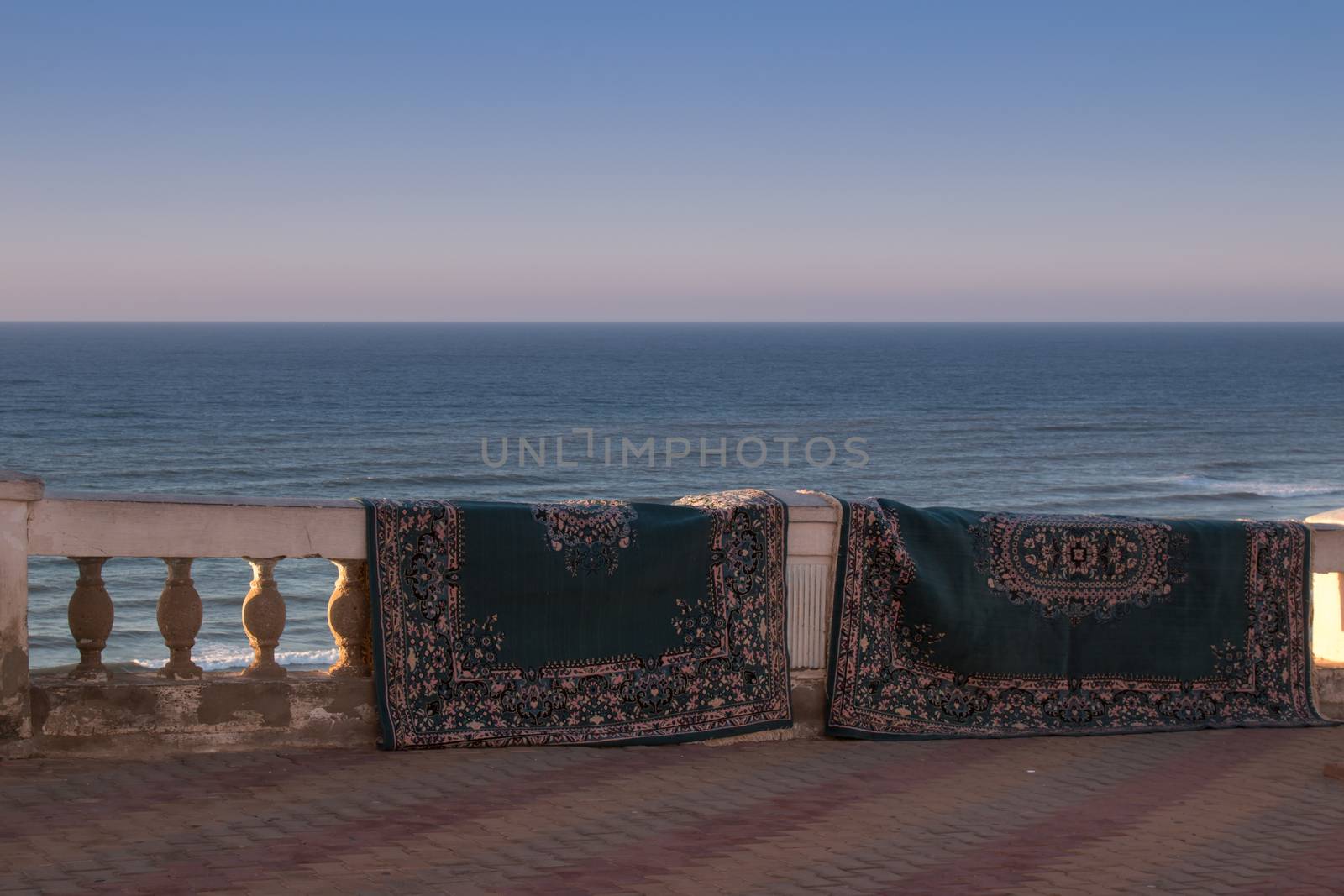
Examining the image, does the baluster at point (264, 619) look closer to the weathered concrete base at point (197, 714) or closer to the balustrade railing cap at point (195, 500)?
the weathered concrete base at point (197, 714)

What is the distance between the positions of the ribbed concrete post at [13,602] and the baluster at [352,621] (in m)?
1.13

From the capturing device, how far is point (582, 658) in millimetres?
5887

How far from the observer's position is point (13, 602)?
5.21 metres

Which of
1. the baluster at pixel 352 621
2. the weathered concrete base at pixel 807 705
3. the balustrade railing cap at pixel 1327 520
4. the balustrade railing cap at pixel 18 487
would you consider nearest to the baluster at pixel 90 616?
the balustrade railing cap at pixel 18 487

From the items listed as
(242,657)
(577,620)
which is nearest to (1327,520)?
(577,620)

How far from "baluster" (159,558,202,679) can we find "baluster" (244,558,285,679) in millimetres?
201

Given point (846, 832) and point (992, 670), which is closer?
point (846, 832)

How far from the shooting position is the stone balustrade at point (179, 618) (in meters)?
5.24

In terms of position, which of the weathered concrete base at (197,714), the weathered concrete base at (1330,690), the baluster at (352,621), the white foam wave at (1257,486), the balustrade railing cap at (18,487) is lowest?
the white foam wave at (1257,486)

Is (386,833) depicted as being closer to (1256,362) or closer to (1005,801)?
(1005,801)

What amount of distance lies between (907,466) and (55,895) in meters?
→ 60.8

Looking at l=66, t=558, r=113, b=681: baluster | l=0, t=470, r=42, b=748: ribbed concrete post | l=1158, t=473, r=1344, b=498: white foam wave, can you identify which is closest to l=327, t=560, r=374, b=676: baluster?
l=66, t=558, r=113, b=681: baluster

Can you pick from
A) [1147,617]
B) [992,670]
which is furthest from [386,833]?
[1147,617]

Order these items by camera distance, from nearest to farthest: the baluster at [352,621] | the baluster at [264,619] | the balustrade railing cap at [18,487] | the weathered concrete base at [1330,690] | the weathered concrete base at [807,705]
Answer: the balustrade railing cap at [18,487], the baluster at [264,619], the baluster at [352,621], the weathered concrete base at [807,705], the weathered concrete base at [1330,690]
